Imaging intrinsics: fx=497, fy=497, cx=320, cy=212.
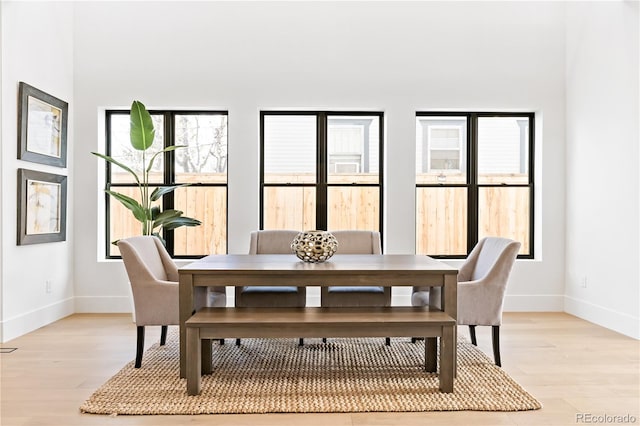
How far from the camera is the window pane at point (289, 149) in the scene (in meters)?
5.38

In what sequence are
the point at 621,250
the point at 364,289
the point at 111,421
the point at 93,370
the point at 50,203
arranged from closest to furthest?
the point at 111,421
the point at 93,370
the point at 364,289
the point at 621,250
the point at 50,203

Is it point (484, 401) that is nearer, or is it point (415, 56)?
point (484, 401)

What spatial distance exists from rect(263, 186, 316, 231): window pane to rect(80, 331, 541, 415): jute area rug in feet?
6.12

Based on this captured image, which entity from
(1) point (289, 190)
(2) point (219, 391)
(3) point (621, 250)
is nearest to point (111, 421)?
(2) point (219, 391)

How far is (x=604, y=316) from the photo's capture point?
457 centimetres

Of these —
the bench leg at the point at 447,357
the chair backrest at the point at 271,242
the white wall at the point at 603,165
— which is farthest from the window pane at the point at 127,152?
the white wall at the point at 603,165

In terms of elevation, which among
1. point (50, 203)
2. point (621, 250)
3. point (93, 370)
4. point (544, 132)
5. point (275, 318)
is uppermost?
point (544, 132)

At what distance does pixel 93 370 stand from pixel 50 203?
2.10 meters

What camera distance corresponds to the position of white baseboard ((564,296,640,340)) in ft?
13.8

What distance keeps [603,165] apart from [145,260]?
13.5 feet

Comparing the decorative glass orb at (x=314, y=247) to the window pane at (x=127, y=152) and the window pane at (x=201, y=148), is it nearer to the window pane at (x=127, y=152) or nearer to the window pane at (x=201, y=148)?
the window pane at (x=201, y=148)

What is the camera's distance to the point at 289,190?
17.6ft

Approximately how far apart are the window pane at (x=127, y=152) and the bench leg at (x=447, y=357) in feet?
12.0

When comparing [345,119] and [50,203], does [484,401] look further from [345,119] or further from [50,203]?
[50,203]
